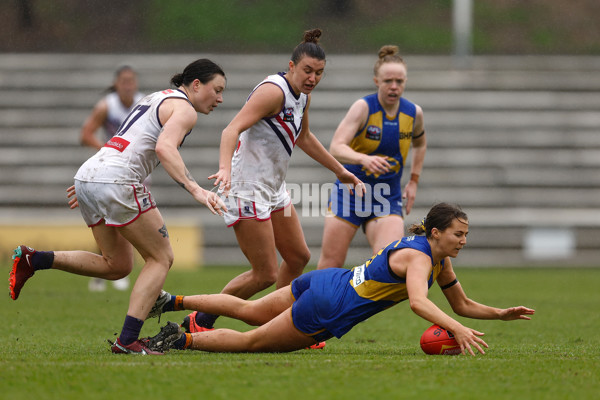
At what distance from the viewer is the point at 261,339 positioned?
231 inches

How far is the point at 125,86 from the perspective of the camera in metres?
10.7

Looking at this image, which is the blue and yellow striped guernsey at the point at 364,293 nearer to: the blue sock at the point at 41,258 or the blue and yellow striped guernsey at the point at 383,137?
the blue sock at the point at 41,258

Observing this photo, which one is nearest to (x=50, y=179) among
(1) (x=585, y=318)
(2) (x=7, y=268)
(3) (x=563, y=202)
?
(2) (x=7, y=268)

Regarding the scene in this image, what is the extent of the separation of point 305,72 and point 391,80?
4.50 feet

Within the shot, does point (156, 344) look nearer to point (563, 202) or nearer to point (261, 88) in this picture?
point (261, 88)

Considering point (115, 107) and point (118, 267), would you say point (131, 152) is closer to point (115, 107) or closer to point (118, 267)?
point (118, 267)

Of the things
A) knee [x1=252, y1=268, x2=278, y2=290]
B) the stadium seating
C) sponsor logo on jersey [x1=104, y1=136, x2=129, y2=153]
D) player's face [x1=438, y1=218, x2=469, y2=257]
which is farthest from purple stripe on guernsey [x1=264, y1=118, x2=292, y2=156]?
the stadium seating

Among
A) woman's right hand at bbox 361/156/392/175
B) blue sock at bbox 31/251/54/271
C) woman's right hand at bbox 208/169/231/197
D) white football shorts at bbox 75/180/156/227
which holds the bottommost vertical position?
blue sock at bbox 31/251/54/271

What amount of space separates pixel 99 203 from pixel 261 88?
144cm

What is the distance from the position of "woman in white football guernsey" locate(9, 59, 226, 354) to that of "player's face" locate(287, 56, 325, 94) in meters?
0.65

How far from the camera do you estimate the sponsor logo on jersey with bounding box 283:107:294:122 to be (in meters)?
6.64

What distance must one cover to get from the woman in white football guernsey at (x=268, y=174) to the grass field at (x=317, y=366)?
0.77 m

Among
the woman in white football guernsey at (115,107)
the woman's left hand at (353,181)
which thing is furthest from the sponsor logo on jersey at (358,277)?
the woman in white football guernsey at (115,107)

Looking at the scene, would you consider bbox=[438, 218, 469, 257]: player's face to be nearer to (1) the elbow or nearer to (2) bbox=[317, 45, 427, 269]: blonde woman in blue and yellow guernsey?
(1) the elbow
